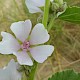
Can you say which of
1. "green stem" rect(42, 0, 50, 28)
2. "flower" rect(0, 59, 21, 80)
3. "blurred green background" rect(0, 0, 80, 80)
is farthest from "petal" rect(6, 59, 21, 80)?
"blurred green background" rect(0, 0, 80, 80)

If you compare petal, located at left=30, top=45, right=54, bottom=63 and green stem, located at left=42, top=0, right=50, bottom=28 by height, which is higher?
green stem, located at left=42, top=0, right=50, bottom=28

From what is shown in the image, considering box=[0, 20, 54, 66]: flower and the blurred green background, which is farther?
the blurred green background

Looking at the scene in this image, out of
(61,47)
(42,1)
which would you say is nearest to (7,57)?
(61,47)

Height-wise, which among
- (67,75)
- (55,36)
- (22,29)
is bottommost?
(55,36)

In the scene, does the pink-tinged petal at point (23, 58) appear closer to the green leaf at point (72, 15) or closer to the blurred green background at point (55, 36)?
the green leaf at point (72, 15)

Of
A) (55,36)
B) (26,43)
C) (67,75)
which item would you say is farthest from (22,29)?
(55,36)

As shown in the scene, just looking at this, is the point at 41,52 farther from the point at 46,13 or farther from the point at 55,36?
the point at 55,36

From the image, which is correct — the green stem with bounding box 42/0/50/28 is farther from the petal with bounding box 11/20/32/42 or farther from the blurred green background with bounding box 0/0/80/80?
the blurred green background with bounding box 0/0/80/80
